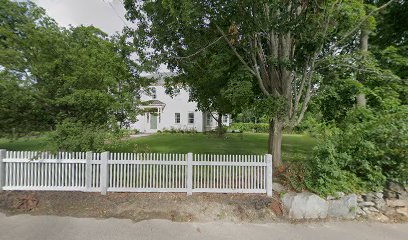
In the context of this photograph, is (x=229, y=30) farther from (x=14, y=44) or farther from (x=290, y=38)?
(x=14, y=44)

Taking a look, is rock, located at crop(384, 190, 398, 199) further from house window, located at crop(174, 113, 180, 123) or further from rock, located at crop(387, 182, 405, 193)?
house window, located at crop(174, 113, 180, 123)

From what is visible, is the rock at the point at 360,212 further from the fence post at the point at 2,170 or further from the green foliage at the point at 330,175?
the fence post at the point at 2,170

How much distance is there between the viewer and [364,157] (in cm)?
504

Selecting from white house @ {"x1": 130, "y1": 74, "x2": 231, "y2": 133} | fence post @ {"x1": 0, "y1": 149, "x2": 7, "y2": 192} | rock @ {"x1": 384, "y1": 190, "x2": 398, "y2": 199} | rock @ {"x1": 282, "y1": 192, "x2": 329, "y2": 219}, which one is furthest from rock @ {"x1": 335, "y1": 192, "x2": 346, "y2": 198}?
white house @ {"x1": 130, "y1": 74, "x2": 231, "y2": 133}

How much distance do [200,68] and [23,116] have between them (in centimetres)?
534

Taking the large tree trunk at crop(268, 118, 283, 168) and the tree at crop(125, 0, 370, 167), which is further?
the large tree trunk at crop(268, 118, 283, 168)

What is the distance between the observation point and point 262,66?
22.6ft

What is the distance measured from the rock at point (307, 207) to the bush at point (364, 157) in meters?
0.23

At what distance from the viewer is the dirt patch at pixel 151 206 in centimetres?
470

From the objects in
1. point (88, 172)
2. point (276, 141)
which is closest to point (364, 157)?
point (276, 141)

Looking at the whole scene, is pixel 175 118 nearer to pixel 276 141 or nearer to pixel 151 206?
pixel 276 141

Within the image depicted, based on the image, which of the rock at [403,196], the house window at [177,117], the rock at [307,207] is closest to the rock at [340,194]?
the rock at [307,207]

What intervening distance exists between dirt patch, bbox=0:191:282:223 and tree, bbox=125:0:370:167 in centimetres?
198

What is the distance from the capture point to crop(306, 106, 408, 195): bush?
4.87m
